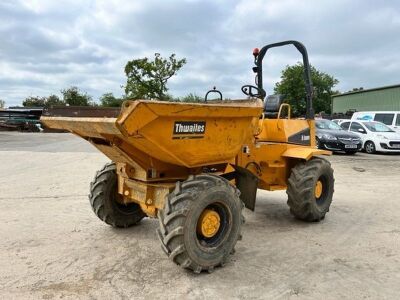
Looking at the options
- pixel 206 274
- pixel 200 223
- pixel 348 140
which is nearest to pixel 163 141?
pixel 200 223

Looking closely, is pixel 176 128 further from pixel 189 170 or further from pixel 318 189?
pixel 318 189

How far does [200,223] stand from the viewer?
4125mm

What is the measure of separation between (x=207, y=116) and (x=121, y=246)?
6.09 feet

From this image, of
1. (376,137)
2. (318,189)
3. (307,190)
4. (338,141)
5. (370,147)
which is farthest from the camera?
(370,147)

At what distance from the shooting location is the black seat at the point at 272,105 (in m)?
6.11

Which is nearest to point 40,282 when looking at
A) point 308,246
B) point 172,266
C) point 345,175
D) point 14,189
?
point 172,266

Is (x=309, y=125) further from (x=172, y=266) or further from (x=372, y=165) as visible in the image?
(x=372, y=165)

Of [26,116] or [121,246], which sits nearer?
[121,246]

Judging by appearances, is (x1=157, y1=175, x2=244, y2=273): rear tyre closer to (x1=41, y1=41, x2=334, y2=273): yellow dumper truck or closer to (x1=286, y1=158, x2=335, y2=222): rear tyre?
(x1=41, y1=41, x2=334, y2=273): yellow dumper truck

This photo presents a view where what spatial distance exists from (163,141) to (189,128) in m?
0.29

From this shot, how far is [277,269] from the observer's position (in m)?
4.22

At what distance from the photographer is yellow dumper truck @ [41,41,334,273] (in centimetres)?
377

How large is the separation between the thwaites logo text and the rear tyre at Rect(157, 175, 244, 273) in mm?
467

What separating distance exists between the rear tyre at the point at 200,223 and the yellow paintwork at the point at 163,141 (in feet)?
1.08
